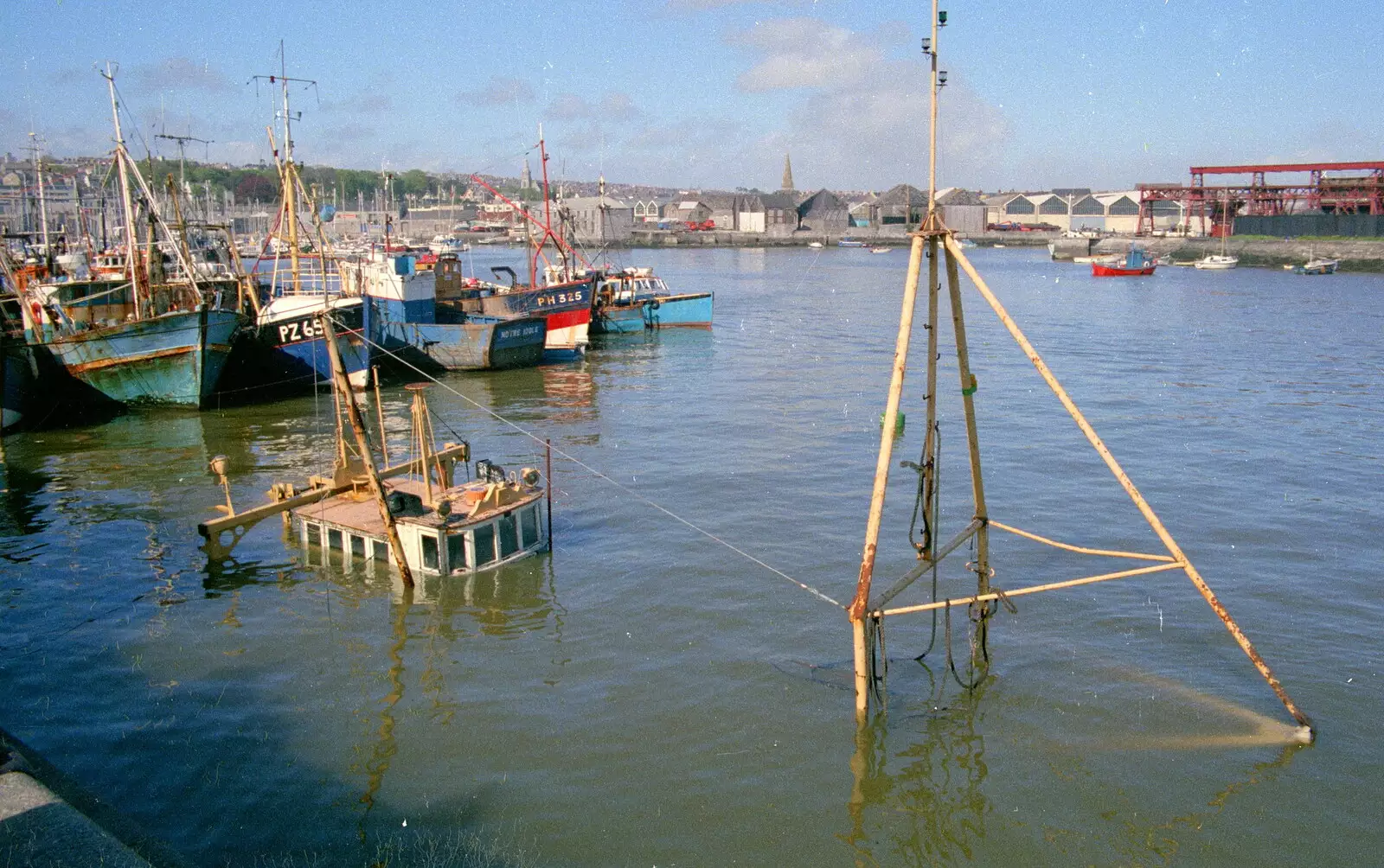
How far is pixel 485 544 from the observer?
17.2 metres

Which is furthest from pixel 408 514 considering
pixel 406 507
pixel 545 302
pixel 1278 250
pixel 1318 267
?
pixel 1278 250

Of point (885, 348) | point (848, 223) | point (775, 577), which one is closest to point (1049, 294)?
point (885, 348)

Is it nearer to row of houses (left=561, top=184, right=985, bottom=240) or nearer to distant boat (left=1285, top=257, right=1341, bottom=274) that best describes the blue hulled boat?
distant boat (left=1285, top=257, right=1341, bottom=274)

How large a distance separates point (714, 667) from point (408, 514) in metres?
6.35

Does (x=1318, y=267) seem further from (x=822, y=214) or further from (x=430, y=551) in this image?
(x=430, y=551)

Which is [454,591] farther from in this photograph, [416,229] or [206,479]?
[416,229]

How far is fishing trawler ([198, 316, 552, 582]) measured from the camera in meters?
16.6

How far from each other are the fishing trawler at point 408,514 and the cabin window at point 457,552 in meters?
0.01

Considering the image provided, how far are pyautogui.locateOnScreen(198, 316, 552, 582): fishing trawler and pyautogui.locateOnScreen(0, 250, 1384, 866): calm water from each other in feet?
1.77

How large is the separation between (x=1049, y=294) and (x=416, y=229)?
137 meters

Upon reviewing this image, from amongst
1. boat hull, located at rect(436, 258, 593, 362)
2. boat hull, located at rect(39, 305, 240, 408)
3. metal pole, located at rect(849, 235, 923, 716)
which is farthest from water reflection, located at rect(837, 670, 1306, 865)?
boat hull, located at rect(436, 258, 593, 362)

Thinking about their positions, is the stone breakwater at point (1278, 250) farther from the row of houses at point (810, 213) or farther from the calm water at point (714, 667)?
the calm water at point (714, 667)

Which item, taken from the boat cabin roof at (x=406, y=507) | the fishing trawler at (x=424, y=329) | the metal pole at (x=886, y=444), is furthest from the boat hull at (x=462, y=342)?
the metal pole at (x=886, y=444)

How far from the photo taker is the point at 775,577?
18141 mm
